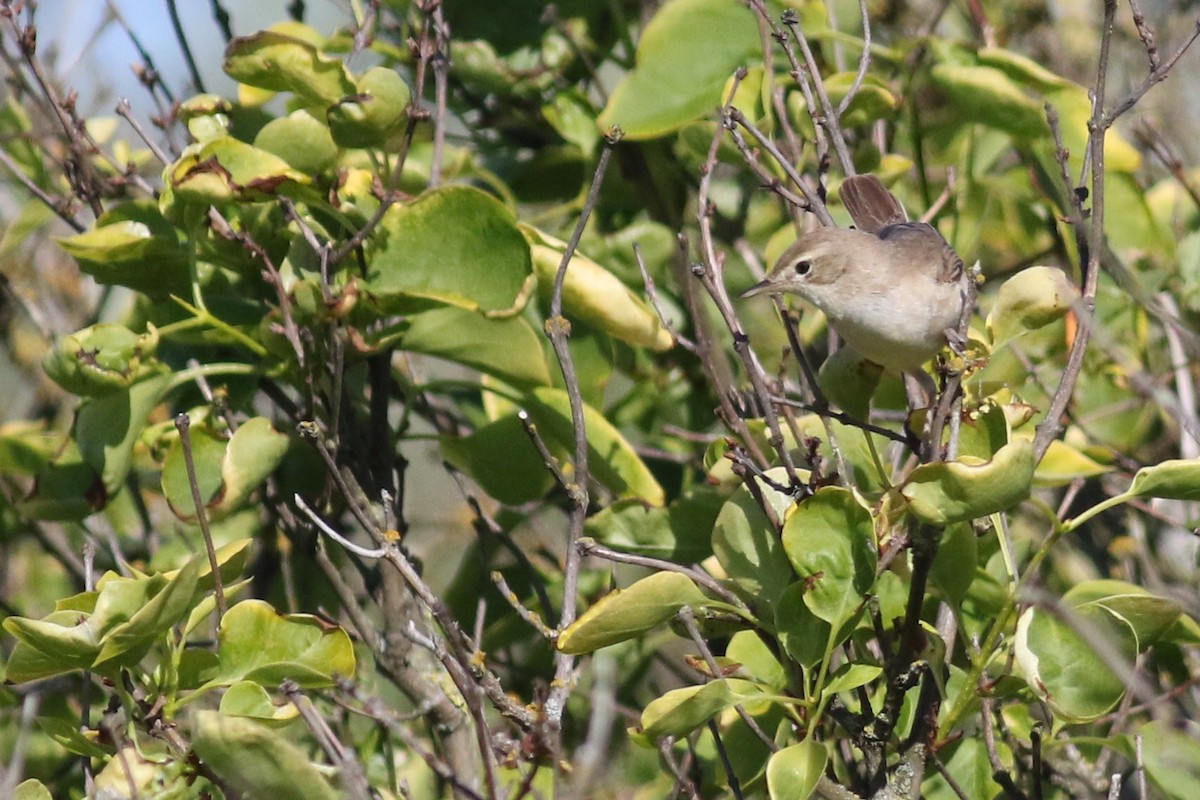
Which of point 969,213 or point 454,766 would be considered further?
point 969,213

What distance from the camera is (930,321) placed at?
236cm

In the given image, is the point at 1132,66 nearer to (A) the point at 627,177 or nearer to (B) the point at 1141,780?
(A) the point at 627,177

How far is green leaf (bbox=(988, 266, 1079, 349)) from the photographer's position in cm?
188

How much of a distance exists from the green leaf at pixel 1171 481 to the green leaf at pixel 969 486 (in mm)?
183

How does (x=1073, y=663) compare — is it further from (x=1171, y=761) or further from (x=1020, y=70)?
(x=1020, y=70)

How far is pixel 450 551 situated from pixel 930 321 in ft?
6.22

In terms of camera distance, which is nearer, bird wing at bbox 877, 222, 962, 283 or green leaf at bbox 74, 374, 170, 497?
green leaf at bbox 74, 374, 170, 497

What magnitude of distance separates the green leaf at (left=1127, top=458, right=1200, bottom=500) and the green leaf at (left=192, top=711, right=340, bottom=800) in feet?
3.54

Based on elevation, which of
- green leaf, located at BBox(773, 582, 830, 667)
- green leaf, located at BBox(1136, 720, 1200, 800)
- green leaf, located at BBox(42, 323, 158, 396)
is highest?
green leaf, located at BBox(42, 323, 158, 396)

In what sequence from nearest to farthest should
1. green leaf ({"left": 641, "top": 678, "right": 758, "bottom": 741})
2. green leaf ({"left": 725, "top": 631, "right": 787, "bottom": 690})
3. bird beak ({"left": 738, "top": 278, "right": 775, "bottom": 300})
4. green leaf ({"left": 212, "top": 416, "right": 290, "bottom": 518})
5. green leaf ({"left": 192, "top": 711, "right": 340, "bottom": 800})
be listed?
green leaf ({"left": 192, "top": 711, "right": 340, "bottom": 800})
green leaf ({"left": 641, "top": 678, "right": 758, "bottom": 741})
green leaf ({"left": 725, "top": 631, "right": 787, "bottom": 690})
green leaf ({"left": 212, "top": 416, "right": 290, "bottom": 518})
bird beak ({"left": 738, "top": 278, "right": 775, "bottom": 300})

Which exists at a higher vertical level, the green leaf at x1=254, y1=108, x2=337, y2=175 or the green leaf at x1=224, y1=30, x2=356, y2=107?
the green leaf at x1=224, y1=30, x2=356, y2=107

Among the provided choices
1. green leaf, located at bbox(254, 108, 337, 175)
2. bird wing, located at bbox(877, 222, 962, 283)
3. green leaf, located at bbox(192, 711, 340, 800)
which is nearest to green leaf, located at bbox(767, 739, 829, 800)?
green leaf, located at bbox(192, 711, 340, 800)

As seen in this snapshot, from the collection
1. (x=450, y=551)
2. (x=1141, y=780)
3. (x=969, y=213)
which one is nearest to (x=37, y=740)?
(x=450, y=551)

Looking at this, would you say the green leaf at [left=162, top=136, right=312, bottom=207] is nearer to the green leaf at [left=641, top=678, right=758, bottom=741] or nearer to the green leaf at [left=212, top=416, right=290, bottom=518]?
the green leaf at [left=212, top=416, right=290, bottom=518]
